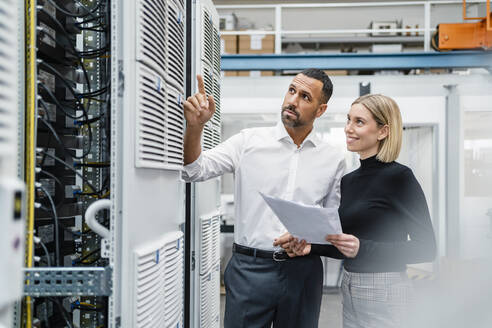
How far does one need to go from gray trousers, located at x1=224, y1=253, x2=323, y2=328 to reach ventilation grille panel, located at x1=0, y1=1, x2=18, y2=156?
1204 millimetres

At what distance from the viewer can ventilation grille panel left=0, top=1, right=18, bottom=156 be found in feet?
1.93

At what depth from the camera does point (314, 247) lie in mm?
1681

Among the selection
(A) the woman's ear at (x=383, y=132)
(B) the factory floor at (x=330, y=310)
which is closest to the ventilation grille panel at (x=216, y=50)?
(A) the woman's ear at (x=383, y=132)

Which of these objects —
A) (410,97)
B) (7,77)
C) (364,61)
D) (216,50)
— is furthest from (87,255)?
(410,97)

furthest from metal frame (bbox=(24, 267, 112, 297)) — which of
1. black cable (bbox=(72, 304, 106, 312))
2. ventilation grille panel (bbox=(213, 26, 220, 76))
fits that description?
ventilation grille panel (bbox=(213, 26, 220, 76))

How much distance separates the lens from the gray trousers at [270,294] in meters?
1.61

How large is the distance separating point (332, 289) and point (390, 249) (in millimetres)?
2940

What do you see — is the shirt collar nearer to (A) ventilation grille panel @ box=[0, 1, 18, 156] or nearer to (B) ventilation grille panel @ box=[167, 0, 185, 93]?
(B) ventilation grille panel @ box=[167, 0, 185, 93]

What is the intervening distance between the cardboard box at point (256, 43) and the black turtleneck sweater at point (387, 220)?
400 centimetres

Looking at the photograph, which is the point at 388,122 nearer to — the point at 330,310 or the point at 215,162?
the point at 215,162

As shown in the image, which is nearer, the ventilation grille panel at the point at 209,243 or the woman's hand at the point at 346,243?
the woman's hand at the point at 346,243

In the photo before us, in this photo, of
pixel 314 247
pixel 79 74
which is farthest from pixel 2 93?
pixel 314 247

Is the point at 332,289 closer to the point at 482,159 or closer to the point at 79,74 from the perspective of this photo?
the point at 482,159

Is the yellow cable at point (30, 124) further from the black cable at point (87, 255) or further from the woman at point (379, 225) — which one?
the woman at point (379, 225)
